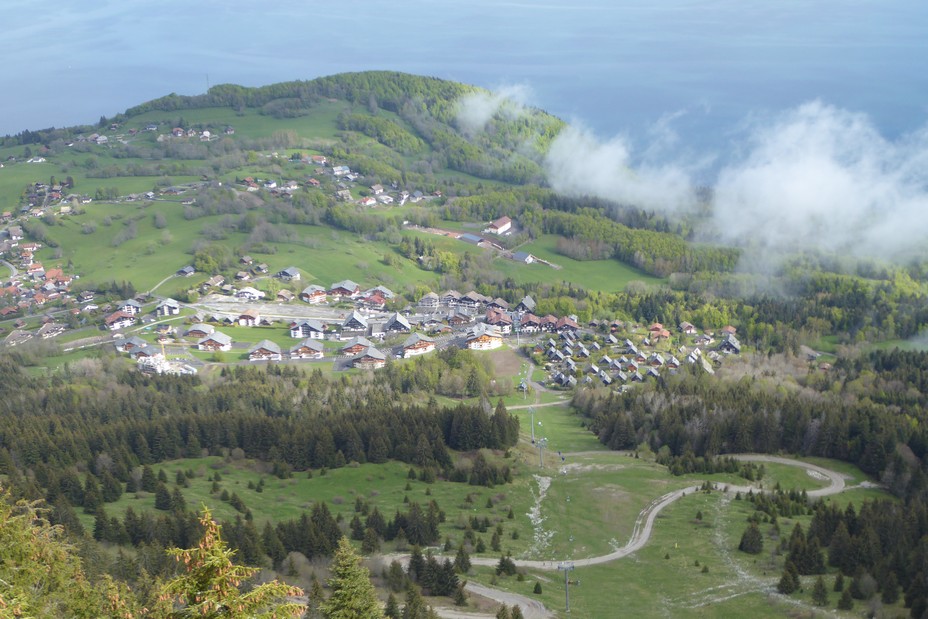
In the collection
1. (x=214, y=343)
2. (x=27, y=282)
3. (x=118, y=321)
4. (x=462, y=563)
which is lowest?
(x=462, y=563)

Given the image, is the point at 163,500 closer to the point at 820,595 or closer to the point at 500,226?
the point at 820,595

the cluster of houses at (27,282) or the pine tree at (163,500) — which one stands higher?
the cluster of houses at (27,282)

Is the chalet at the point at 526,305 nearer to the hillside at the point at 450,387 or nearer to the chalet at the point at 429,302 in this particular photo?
the hillside at the point at 450,387

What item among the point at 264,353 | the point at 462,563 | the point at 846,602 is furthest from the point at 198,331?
the point at 846,602

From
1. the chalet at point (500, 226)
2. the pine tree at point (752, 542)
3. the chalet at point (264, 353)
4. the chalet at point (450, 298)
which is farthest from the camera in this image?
the chalet at point (500, 226)

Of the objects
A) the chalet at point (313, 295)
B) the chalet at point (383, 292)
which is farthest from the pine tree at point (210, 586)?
the chalet at point (383, 292)

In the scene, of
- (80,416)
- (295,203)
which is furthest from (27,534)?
(295,203)

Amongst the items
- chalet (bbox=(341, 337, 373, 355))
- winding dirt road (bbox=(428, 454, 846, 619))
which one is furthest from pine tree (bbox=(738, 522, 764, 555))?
chalet (bbox=(341, 337, 373, 355))
